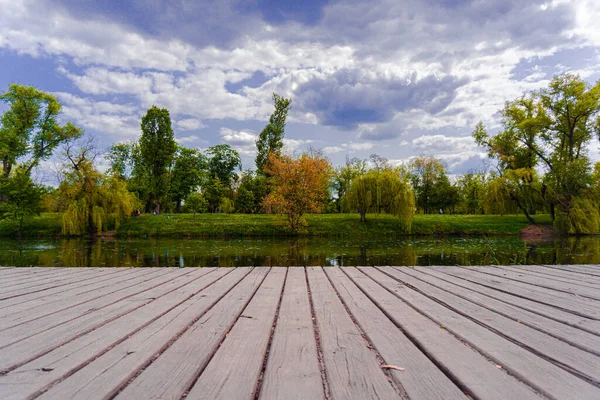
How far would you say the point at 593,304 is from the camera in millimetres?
2604

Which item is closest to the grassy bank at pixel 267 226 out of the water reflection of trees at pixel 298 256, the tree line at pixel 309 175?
the tree line at pixel 309 175

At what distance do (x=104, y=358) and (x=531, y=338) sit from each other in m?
2.30

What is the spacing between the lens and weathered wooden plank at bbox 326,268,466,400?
123cm

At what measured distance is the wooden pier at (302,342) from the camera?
49.9 inches

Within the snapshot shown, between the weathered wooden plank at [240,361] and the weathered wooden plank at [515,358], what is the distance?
1.13 meters

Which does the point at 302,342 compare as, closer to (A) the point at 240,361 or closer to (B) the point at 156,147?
(A) the point at 240,361

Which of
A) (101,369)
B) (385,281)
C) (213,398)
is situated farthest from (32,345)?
(385,281)

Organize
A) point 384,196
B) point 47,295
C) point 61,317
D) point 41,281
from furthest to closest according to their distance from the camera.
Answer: point 384,196 < point 41,281 < point 47,295 < point 61,317

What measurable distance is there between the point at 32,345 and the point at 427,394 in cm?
→ 202

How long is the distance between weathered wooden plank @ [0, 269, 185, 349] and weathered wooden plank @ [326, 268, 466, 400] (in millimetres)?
2025

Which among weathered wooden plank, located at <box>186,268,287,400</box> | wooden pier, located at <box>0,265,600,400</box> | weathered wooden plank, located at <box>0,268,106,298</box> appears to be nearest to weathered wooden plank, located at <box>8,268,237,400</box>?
wooden pier, located at <box>0,265,600,400</box>

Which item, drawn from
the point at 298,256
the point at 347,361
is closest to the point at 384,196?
the point at 298,256

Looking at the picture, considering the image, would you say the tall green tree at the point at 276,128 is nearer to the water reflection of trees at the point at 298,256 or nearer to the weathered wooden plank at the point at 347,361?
the water reflection of trees at the point at 298,256

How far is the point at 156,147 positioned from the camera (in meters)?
31.6
